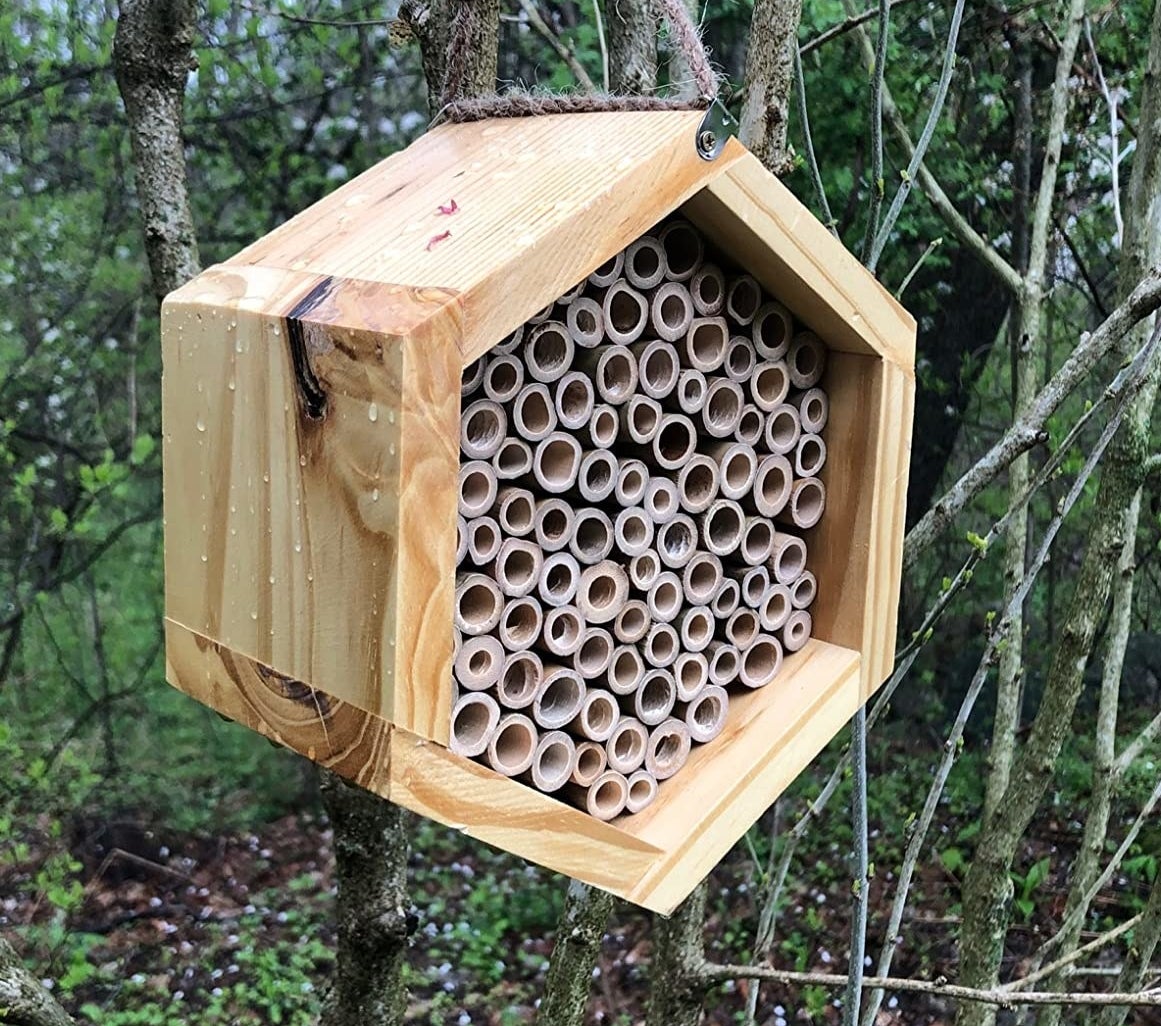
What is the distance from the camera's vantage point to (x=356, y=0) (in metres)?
3.19

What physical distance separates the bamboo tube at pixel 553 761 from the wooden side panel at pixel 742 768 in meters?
0.08

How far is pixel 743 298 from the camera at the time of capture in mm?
852

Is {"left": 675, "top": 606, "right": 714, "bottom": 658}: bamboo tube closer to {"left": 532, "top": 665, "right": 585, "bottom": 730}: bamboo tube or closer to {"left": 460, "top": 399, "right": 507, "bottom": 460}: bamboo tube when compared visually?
{"left": 532, "top": 665, "right": 585, "bottom": 730}: bamboo tube

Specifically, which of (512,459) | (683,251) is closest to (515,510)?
(512,459)

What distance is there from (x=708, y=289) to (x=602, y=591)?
0.25 metres

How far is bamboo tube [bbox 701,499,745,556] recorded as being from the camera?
0.87 metres

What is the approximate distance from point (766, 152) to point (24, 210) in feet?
8.98

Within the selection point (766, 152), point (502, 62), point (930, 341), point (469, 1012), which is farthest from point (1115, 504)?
point (502, 62)

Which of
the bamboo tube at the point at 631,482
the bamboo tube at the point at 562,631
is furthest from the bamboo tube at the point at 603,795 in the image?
the bamboo tube at the point at 631,482

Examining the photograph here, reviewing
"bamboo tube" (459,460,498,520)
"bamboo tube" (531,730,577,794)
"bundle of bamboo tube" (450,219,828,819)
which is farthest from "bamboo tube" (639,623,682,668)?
"bamboo tube" (459,460,498,520)

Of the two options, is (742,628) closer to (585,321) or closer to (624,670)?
(624,670)

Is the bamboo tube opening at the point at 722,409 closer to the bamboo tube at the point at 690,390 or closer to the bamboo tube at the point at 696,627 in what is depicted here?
the bamboo tube at the point at 690,390

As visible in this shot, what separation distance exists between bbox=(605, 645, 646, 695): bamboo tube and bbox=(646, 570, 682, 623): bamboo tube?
0.11 ft

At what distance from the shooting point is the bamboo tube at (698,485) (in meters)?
0.85
